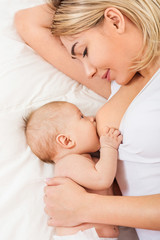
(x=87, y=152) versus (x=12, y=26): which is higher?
(x=12, y=26)

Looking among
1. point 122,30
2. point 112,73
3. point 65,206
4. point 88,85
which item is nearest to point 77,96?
point 88,85

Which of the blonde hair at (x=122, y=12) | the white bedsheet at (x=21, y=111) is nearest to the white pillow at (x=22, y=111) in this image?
the white bedsheet at (x=21, y=111)

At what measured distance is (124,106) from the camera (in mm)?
1321

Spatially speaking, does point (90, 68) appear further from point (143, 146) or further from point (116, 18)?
point (143, 146)

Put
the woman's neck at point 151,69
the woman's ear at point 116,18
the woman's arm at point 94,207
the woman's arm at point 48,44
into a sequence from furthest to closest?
the woman's arm at point 48,44, the woman's neck at point 151,69, the woman's ear at point 116,18, the woman's arm at point 94,207

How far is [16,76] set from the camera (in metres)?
1.52

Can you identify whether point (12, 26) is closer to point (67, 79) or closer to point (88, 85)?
point (67, 79)

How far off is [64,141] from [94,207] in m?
0.33

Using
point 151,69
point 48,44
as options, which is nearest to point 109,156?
point 151,69

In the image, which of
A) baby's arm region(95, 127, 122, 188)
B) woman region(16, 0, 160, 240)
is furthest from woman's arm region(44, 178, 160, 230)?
baby's arm region(95, 127, 122, 188)

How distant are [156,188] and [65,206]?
0.36 m

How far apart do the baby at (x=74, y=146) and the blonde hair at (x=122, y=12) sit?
35 centimetres

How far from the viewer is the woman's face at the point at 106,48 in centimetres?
118

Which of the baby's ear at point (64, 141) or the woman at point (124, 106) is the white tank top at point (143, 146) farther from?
the baby's ear at point (64, 141)
